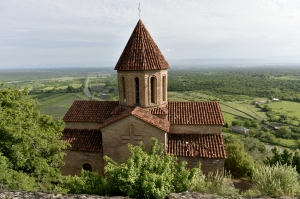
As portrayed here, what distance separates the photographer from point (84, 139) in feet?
41.2

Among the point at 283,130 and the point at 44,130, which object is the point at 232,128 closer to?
the point at 283,130

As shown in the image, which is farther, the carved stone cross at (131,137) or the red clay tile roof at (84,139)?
the red clay tile roof at (84,139)

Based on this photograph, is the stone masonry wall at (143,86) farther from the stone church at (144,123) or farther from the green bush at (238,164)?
the green bush at (238,164)

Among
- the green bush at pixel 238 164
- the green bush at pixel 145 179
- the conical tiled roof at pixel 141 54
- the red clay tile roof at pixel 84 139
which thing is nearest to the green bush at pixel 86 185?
the green bush at pixel 145 179

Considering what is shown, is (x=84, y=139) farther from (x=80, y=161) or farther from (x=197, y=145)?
(x=197, y=145)

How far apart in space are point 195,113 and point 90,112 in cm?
707

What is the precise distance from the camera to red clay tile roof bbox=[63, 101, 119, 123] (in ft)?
43.0

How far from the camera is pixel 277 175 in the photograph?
8.19 m

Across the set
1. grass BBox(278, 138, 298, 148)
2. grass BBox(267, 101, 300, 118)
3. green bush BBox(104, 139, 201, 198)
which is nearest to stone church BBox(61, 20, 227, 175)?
green bush BBox(104, 139, 201, 198)

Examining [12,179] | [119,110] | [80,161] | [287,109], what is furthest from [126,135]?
[287,109]

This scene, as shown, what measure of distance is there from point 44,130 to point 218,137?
995 cm

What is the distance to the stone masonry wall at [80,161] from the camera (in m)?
12.0

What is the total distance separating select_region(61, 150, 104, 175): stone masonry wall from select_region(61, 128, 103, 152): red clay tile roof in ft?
1.14

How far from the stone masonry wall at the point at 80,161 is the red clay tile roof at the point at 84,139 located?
0.35m
